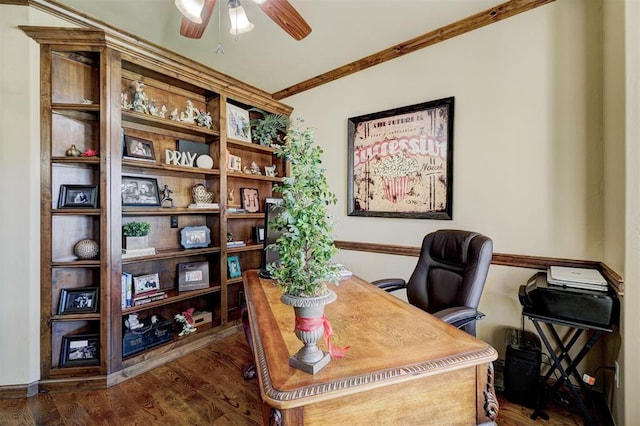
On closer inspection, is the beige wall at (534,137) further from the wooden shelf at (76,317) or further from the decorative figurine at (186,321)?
the wooden shelf at (76,317)

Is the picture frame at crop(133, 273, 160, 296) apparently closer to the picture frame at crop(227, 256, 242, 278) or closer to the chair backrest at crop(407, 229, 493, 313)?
the picture frame at crop(227, 256, 242, 278)

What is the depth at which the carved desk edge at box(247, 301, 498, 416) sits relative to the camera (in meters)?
0.74

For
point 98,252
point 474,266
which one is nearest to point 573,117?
point 474,266

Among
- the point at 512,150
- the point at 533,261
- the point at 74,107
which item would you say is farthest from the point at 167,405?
the point at 512,150

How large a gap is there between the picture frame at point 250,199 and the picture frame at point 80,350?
177cm

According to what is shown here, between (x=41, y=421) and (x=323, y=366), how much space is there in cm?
204

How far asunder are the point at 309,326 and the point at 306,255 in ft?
0.69

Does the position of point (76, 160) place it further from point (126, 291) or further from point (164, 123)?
point (126, 291)

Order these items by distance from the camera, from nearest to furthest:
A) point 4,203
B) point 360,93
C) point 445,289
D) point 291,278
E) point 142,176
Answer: point 291,278 < point 445,289 < point 4,203 < point 142,176 < point 360,93

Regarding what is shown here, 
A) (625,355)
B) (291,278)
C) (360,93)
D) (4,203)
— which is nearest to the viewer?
(291,278)

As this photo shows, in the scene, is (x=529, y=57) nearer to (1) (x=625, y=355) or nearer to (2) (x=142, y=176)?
(1) (x=625, y=355)

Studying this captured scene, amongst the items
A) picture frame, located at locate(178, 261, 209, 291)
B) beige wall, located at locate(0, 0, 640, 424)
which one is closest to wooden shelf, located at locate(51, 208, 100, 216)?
beige wall, located at locate(0, 0, 640, 424)

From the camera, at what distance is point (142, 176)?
2471 millimetres

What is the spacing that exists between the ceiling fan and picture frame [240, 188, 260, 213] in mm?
1718
